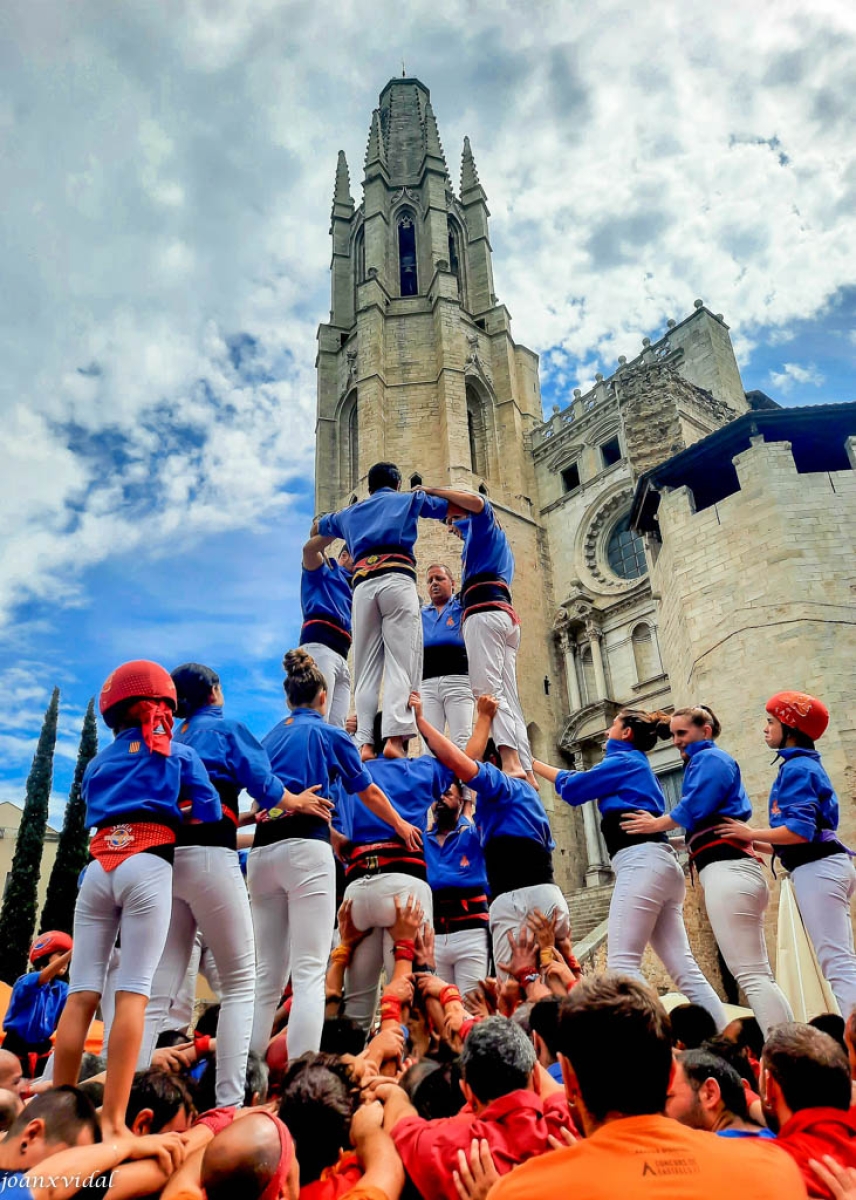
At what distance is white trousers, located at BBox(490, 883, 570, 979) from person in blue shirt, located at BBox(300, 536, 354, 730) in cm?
281

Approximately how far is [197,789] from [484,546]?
3.91 m

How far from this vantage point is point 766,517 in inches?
531

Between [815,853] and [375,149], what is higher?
[375,149]

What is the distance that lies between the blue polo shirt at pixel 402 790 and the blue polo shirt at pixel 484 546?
2101mm

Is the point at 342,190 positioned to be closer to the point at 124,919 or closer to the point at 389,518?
the point at 389,518

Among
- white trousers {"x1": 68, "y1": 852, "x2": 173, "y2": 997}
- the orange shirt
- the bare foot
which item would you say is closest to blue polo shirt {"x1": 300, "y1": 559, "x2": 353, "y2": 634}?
the bare foot

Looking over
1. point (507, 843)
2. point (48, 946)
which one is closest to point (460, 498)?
point (507, 843)

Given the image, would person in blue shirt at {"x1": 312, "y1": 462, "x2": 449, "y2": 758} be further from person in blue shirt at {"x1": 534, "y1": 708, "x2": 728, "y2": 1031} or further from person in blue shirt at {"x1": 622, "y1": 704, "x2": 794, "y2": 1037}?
person in blue shirt at {"x1": 622, "y1": 704, "x2": 794, "y2": 1037}

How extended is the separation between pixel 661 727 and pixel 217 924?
354cm

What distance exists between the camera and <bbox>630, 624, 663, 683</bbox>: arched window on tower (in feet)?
84.7

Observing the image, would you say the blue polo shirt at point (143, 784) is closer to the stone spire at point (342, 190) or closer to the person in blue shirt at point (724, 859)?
the person in blue shirt at point (724, 859)

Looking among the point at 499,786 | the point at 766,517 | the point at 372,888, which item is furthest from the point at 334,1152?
the point at 766,517

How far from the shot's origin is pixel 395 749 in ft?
18.9

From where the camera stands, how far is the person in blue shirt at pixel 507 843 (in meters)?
5.03
